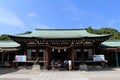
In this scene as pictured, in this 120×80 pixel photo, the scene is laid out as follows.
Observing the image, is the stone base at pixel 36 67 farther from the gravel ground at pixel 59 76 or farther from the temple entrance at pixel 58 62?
the gravel ground at pixel 59 76

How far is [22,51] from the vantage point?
85.0 ft

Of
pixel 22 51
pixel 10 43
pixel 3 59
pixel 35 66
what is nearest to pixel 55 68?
pixel 35 66

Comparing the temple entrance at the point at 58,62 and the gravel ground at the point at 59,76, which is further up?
the temple entrance at the point at 58,62

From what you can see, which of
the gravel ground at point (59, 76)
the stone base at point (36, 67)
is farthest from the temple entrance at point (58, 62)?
the gravel ground at point (59, 76)

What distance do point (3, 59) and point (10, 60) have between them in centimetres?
98

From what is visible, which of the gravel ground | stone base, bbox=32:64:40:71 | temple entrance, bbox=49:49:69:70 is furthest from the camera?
temple entrance, bbox=49:49:69:70

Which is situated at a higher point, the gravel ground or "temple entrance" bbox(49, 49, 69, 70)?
"temple entrance" bbox(49, 49, 69, 70)

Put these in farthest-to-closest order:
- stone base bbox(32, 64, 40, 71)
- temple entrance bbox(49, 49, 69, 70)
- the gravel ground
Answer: temple entrance bbox(49, 49, 69, 70)
stone base bbox(32, 64, 40, 71)
the gravel ground

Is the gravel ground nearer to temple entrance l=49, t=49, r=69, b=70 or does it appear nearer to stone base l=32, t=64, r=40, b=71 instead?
stone base l=32, t=64, r=40, b=71

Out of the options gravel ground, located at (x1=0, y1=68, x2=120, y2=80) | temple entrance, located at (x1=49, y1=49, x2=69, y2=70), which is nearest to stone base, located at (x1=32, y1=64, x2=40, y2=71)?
temple entrance, located at (x1=49, y1=49, x2=69, y2=70)

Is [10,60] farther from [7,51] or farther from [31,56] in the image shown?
[31,56]

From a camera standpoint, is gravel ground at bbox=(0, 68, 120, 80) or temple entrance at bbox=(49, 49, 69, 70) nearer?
gravel ground at bbox=(0, 68, 120, 80)

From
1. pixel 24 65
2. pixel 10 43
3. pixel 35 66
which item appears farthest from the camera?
pixel 10 43

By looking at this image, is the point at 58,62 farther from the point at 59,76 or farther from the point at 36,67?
the point at 59,76
